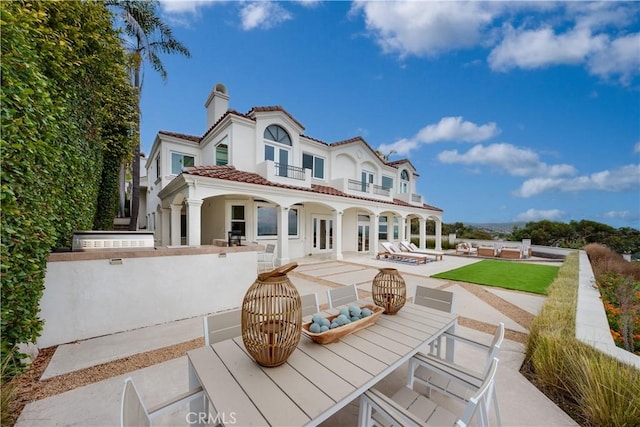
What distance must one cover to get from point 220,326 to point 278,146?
12.1m

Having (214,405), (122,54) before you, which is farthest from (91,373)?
(122,54)

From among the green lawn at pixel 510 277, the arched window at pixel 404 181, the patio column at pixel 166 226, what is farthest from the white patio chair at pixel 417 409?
the arched window at pixel 404 181

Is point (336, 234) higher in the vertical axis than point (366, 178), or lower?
lower

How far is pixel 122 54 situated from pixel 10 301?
544 cm

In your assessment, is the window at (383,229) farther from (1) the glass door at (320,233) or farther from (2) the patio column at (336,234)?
(2) the patio column at (336,234)

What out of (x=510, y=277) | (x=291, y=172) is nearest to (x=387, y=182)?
(x=291, y=172)

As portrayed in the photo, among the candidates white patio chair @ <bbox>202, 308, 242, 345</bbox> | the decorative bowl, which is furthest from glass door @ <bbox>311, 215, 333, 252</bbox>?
the decorative bowl

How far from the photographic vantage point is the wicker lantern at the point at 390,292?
2943mm

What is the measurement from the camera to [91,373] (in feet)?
10.8

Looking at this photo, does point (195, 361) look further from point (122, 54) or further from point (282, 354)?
point (122, 54)

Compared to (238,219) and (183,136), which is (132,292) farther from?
(183,136)

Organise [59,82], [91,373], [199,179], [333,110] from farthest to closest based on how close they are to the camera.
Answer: [333,110] < [199,179] < [59,82] < [91,373]

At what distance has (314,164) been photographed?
1605 centimetres

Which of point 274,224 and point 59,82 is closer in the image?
point 59,82
